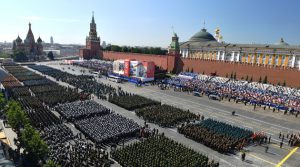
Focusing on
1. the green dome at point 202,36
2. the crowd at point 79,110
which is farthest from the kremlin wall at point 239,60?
the crowd at point 79,110

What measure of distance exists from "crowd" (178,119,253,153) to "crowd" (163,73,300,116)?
41.3ft

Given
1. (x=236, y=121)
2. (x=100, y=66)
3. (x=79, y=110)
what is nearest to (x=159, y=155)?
(x=79, y=110)

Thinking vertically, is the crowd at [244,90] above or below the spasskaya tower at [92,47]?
below

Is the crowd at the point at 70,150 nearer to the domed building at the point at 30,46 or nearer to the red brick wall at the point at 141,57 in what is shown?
the red brick wall at the point at 141,57

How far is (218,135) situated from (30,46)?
89077 mm

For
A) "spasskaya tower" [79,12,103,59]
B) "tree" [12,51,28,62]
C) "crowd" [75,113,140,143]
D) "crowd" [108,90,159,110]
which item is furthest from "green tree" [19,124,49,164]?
"tree" [12,51,28,62]

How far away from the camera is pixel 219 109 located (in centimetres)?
3350

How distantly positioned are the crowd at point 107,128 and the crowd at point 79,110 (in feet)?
4.95

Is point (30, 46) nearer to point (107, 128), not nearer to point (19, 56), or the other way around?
point (19, 56)

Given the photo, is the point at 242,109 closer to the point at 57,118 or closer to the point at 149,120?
the point at 149,120

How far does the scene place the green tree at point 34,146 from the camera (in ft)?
53.2

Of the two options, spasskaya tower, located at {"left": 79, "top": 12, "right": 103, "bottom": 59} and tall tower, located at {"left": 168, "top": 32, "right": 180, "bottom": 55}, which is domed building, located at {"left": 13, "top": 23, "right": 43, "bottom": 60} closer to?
spasskaya tower, located at {"left": 79, "top": 12, "right": 103, "bottom": 59}

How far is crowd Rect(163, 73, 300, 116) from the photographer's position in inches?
1391

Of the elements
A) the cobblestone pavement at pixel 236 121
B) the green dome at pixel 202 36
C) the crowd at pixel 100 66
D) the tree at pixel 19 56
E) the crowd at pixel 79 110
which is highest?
the green dome at pixel 202 36
